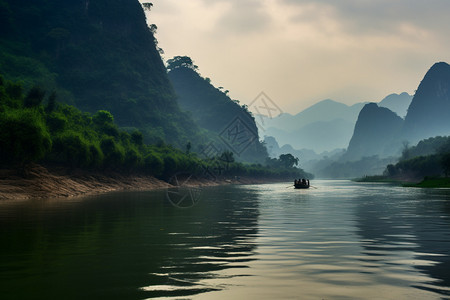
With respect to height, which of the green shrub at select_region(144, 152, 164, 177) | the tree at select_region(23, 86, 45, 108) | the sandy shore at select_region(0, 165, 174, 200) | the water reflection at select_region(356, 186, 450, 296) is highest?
the tree at select_region(23, 86, 45, 108)

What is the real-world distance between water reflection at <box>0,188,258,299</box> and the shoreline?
28.9 metres

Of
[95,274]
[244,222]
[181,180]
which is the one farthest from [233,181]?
[95,274]

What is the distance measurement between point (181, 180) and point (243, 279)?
390ft

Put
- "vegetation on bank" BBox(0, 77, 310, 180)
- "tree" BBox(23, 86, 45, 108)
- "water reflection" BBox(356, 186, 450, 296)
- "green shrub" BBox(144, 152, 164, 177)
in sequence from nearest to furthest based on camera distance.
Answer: "water reflection" BBox(356, 186, 450, 296) < "vegetation on bank" BBox(0, 77, 310, 180) < "tree" BBox(23, 86, 45, 108) < "green shrub" BBox(144, 152, 164, 177)

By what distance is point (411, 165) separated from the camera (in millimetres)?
163875

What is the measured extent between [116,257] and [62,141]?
206ft

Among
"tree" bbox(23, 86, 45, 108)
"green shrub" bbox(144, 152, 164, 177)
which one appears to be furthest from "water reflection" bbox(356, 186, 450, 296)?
"green shrub" bbox(144, 152, 164, 177)

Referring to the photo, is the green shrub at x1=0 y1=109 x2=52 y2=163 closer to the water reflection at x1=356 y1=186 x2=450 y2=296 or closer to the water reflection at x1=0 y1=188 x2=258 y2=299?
the water reflection at x1=0 y1=188 x2=258 y2=299

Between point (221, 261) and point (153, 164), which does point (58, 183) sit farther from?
point (221, 261)

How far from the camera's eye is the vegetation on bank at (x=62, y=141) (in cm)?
5572

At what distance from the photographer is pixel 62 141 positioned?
7356cm

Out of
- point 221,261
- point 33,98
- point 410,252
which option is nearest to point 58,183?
point 33,98

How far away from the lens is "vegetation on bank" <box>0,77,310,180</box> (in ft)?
183

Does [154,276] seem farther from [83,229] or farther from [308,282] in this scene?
[83,229]
